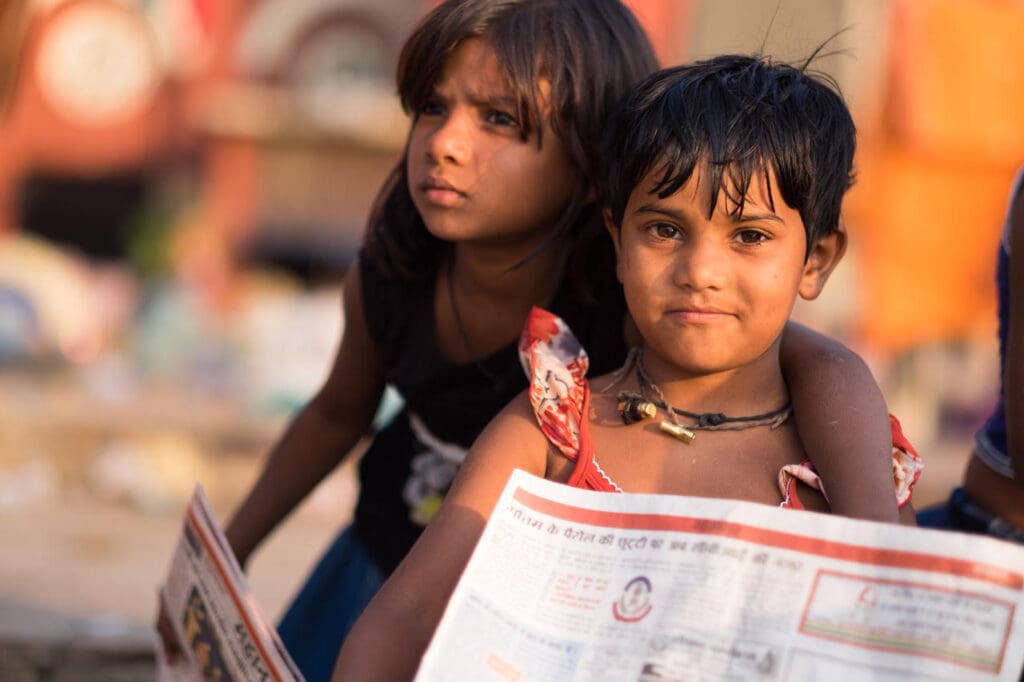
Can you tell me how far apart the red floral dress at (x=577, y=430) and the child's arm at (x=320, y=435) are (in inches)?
25.4

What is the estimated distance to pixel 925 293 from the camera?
8289 mm

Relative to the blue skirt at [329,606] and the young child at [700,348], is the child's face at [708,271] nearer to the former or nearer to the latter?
the young child at [700,348]

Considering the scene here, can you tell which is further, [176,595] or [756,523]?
[176,595]

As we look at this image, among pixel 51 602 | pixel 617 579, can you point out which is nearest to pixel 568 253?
pixel 617 579

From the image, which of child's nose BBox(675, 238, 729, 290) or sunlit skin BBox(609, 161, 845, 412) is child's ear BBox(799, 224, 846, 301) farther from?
child's nose BBox(675, 238, 729, 290)

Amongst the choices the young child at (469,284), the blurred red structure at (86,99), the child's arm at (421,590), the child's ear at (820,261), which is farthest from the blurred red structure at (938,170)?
the child's arm at (421,590)

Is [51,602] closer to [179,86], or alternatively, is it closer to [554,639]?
[554,639]

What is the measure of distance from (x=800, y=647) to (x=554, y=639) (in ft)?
0.73

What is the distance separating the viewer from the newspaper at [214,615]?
1434 mm

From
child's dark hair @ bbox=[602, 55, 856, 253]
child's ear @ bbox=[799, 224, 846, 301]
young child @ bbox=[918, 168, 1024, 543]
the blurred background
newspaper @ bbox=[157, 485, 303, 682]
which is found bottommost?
the blurred background

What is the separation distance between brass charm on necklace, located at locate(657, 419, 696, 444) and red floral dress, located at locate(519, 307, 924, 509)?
0.09 metres

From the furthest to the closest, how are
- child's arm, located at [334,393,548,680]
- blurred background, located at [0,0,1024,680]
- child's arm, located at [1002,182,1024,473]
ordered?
blurred background, located at [0,0,1024,680]
child's arm, located at [1002,182,1024,473]
child's arm, located at [334,393,548,680]

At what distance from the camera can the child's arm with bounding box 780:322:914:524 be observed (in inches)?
55.5

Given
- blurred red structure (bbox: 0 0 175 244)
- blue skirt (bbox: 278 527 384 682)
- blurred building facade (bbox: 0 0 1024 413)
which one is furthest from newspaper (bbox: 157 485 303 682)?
blurred red structure (bbox: 0 0 175 244)
